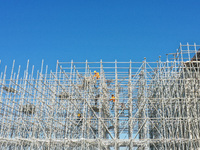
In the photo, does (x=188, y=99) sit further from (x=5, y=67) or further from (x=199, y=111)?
(x=5, y=67)

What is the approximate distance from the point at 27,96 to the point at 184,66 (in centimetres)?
1160

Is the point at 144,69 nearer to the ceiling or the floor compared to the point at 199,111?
nearer to the ceiling

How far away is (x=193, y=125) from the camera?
13547 millimetres

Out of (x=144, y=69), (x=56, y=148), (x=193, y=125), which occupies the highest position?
(x=144, y=69)

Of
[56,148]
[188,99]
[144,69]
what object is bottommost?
[56,148]

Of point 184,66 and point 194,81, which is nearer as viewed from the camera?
point 194,81

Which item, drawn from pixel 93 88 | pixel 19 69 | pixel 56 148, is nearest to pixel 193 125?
pixel 93 88

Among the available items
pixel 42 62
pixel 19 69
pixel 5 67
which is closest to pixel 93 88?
pixel 42 62

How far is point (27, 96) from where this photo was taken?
19.6m

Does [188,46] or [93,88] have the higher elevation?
[188,46]

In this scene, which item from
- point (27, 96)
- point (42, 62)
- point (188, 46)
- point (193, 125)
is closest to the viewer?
point (193, 125)

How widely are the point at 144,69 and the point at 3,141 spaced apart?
35.5ft

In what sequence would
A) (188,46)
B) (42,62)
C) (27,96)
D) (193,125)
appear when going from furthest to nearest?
(27,96), (42,62), (188,46), (193,125)

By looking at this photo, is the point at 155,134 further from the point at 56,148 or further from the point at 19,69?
the point at 19,69
